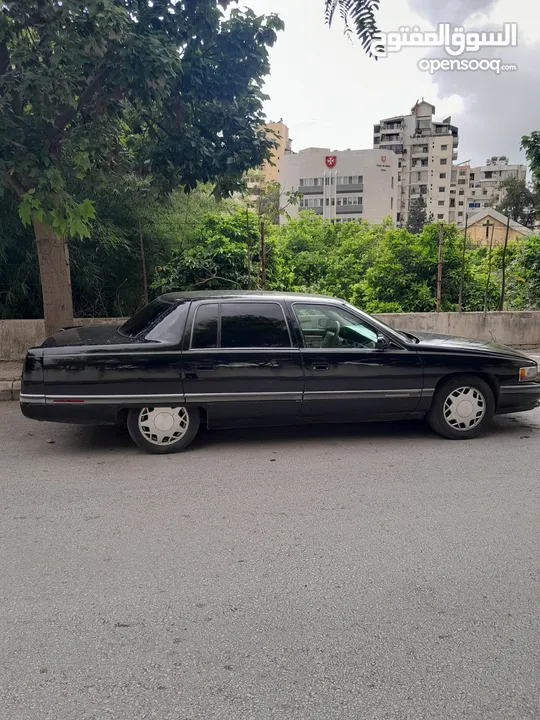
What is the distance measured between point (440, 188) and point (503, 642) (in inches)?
3994

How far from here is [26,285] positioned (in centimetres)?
928

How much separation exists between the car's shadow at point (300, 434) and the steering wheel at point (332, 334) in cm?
98

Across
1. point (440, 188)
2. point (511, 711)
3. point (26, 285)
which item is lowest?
point (511, 711)

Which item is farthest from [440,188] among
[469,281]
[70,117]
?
[70,117]

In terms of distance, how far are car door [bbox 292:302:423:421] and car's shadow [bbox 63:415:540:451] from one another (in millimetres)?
370

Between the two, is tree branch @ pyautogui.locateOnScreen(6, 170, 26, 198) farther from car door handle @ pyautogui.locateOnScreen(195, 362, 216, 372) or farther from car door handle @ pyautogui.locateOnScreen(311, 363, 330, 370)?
car door handle @ pyautogui.locateOnScreen(311, 363, 330, 370)

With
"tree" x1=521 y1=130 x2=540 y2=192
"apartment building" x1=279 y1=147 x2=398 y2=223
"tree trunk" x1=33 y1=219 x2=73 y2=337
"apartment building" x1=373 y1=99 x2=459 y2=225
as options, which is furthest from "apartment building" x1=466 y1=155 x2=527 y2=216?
"tree trunk" x1=33 y1=219 x2=73 y2=337

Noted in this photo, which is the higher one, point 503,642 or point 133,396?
point 133,396

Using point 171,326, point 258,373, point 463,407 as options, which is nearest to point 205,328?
point 171,326

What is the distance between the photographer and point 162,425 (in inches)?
210

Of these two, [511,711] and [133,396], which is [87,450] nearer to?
[133,396]

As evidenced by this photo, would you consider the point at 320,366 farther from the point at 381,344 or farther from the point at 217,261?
the point at 217,261

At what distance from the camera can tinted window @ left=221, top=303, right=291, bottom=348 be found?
5.45 meters

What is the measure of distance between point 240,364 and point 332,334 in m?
0.97
